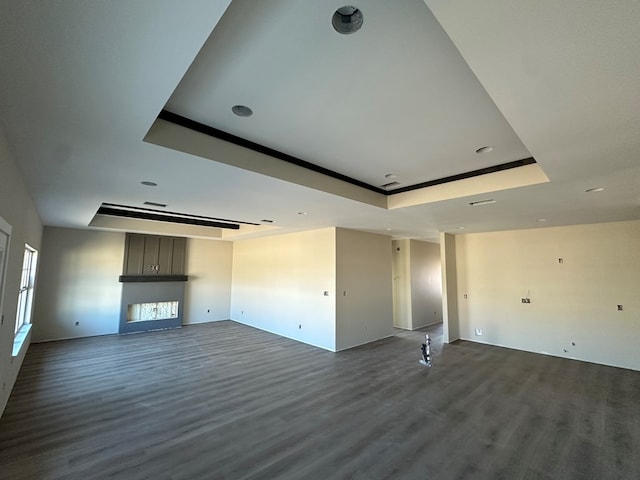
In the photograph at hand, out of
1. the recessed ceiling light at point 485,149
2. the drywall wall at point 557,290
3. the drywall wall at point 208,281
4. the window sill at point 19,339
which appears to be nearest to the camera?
the recessed ceiling light at point 485,149

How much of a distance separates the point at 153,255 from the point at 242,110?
737 centimetres

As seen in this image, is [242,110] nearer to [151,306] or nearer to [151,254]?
[151,254]

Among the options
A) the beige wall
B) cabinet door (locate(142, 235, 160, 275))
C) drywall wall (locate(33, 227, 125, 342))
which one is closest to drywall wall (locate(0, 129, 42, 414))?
drywall wall (locate(33, 227, 125, 342))

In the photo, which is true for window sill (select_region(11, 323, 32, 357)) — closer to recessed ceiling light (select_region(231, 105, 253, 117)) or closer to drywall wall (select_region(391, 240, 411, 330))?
recessed ceiling light (select_region(231, 105, 253, 117))

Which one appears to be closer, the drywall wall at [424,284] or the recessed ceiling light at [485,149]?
the recessed ceiling light at [485,149]

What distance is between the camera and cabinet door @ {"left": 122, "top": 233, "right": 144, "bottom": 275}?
774 centimetres

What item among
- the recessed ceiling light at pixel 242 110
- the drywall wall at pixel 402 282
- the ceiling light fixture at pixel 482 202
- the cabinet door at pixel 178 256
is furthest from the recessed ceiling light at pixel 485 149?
the cabinet door at pixel 178 256

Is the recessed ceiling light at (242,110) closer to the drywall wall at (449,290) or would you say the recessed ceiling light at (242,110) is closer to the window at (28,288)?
the window at (28,288)

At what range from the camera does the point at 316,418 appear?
3281mm

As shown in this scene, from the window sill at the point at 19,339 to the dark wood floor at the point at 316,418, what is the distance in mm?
477

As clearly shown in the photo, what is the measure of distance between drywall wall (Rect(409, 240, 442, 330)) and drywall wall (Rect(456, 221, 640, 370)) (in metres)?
1.40

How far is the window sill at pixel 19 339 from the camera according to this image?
408cm

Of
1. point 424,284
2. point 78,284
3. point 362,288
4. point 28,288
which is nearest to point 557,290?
point 424,284

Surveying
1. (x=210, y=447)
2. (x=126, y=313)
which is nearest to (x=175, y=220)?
(x=126, y=313)
